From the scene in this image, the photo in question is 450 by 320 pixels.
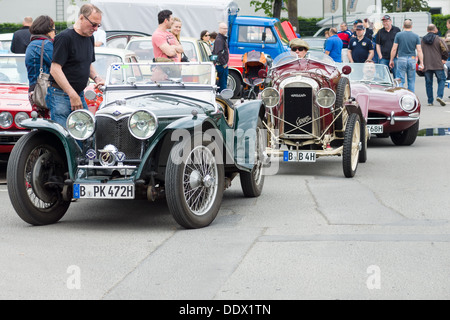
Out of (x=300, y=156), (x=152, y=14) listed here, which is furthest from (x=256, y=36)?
(x=300, y=156)

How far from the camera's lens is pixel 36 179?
7391 millimetres

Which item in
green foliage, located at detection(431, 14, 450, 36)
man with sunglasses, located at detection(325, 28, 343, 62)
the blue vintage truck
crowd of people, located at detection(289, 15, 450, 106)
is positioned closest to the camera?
man with sunglasses, located at detection(325, 28, 343, 62)

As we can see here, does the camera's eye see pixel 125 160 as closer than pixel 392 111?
Yes

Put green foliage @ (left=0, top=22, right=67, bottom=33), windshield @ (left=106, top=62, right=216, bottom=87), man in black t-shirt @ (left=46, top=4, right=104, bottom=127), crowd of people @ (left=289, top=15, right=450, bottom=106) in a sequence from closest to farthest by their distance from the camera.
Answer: man in black t-shirt @ (left=46, top=4, right=104, bottom=127) < windshield @ (left=106, top=62, right=216, bottom=87) < crowd of people @ (left=289, top=15, right=450, bottom=106) < green foliage @ (left=0, top=22, right=67, bottom=33)

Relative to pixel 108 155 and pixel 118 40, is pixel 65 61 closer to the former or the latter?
pixel 108 155

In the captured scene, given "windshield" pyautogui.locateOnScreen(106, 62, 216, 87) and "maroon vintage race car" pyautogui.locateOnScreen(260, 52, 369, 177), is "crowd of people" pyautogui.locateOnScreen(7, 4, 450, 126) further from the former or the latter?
"maroon vintage race car" pyautogui.locateOnScreen(260, 52, 369, 177)

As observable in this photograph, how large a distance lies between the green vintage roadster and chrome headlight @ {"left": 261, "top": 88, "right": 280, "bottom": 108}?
268 cm

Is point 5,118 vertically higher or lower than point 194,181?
higher

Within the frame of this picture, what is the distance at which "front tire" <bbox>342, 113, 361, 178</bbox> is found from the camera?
33.6ft

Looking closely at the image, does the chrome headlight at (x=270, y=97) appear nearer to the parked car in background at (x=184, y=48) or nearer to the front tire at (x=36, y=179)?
the front tire at (x=36, y=179)

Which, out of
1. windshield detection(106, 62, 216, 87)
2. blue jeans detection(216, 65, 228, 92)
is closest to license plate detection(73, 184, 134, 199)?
windshield detection(106, 62, 216, 87)

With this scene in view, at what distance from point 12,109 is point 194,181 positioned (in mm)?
3920

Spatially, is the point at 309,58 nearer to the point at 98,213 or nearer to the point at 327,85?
the point at 327,85
